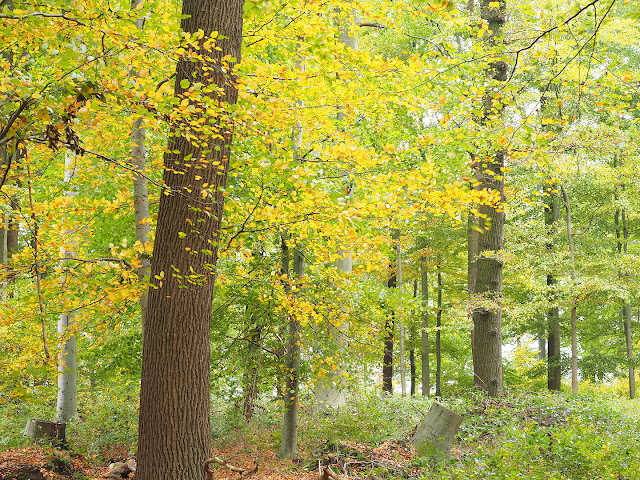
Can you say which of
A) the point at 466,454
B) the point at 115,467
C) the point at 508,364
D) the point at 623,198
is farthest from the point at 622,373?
the point at 115,467

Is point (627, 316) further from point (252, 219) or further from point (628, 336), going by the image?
point (252, 219)

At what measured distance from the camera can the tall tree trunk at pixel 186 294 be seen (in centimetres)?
419

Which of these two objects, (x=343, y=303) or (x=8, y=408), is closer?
(x=343, y=303)

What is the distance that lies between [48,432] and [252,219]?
16.4ft

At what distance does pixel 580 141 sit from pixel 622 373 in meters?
17.8

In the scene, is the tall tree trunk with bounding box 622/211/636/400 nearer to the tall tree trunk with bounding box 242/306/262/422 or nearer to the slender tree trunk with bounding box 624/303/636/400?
the slender tree trunk with bounding box 624/303/636/400

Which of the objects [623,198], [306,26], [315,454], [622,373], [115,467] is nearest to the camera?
[306,26]

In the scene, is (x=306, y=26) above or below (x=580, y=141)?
above

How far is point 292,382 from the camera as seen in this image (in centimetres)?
762

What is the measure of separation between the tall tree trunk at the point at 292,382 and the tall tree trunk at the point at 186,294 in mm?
3046

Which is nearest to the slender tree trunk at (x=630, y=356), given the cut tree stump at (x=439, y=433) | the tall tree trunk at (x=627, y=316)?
the tall tree trunk at (x=627, y=316)

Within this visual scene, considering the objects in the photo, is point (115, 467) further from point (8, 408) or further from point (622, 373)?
point (622, 373)

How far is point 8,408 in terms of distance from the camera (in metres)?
10.7

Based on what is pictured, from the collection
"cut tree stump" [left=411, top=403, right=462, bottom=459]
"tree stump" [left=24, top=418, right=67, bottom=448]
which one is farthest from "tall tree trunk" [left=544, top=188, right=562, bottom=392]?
"tree stump" [left=24, top=418, right=67, bottom=448]
